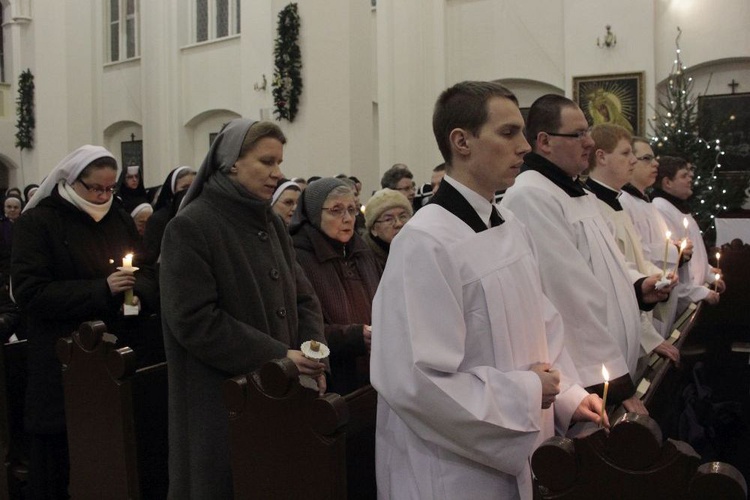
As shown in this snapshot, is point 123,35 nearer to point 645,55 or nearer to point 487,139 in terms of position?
point 645,55

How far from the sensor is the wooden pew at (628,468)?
1.65 metres

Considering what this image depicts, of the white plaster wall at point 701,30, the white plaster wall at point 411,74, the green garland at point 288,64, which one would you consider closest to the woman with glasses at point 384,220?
the green garland at point 288,64

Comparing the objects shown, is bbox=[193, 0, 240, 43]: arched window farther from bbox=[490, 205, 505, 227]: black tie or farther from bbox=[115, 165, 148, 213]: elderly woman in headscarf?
bbox=[490, 205, 505, 227]: black tie

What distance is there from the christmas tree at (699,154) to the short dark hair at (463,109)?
28.9 ft

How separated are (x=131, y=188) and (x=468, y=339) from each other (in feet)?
22.4

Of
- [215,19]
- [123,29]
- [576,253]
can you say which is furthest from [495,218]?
[123,29]

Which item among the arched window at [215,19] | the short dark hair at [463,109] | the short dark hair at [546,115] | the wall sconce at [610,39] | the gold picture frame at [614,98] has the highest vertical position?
the arched window at [215,19]

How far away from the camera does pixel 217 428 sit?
110 inches

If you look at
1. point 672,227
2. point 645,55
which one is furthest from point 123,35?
point 672,227

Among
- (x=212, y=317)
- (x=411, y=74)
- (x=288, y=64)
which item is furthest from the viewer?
(x=411, y=74)

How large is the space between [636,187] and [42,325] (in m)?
3.95

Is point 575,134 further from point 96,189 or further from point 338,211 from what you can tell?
point 96,189

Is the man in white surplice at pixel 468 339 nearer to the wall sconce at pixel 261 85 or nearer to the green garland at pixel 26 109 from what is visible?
the green garland at pixel 26 109

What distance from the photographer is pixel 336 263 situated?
3697mm
